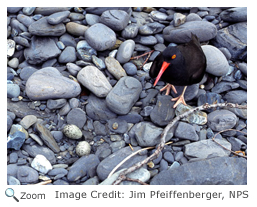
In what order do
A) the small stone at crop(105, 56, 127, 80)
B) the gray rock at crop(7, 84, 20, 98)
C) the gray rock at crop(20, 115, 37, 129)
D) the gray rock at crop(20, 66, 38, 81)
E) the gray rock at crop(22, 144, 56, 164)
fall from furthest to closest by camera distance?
the small stone at crop(105, 56, 127, 80) → the gray rock at crop(20, 66, 38, 81) → the gray rock at crop(7, 84, 20, 98) → the gray rock at crop(20, 115, 37, 129) → the gray rock at crop(22, 144, 56, 164)

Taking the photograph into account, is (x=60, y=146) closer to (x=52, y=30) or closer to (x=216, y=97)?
(x=52, y=30)

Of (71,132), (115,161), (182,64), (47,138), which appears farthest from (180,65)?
(47,138)

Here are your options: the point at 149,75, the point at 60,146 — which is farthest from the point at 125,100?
the point at 60,146

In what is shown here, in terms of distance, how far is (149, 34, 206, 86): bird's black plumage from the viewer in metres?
3.16

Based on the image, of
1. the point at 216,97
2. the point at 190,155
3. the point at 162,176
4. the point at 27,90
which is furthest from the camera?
the point at 216,97

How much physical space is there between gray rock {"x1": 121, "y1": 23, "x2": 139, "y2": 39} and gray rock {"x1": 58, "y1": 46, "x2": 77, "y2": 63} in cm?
86

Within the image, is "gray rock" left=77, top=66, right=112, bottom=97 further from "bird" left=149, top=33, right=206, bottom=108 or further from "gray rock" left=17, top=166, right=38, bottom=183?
"gray rock" left=17, top=166, right=38, bottom=183

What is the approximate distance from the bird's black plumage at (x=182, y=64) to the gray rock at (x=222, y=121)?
1.83ft

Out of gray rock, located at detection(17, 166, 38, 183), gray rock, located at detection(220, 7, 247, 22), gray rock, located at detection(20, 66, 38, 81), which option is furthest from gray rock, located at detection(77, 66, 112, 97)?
gray rock, located at detection(220, 7, 247, 22)

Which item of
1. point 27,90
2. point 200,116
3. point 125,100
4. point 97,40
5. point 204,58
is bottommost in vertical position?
point 200,116

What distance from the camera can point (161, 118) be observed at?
327 cm

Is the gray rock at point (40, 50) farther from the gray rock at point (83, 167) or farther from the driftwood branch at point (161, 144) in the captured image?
the driftwood branch at point (161, 144)

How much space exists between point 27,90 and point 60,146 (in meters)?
0.86
